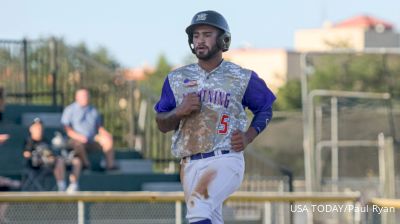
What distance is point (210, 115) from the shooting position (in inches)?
349

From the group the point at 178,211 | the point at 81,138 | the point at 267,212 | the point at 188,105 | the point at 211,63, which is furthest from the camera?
the point at 81,138

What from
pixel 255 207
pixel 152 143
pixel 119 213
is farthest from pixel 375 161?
pixel 119 213

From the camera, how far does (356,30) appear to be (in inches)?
3839

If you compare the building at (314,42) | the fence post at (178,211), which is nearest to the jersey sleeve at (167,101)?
the fence post at (178,211)

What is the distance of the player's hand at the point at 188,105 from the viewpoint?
871 cm

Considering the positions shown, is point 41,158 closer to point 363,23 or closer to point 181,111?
point 181,111

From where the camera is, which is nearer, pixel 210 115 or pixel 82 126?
pixel 210 115

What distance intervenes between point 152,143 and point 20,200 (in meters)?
8.93

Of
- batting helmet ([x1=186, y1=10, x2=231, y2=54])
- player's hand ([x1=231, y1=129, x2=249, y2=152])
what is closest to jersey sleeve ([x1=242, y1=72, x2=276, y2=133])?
player's hand ([x1=231, y1=129, x2=249, y2=152])

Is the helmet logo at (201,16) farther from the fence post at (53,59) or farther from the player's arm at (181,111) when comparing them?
the fence post at (53,59)

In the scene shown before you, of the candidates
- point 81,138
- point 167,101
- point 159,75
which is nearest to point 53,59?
point 81,138

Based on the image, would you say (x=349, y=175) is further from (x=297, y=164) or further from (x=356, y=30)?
(x=356, y=30)

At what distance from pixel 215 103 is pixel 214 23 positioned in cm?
57

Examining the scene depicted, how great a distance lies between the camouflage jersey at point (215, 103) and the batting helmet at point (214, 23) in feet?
0.64
